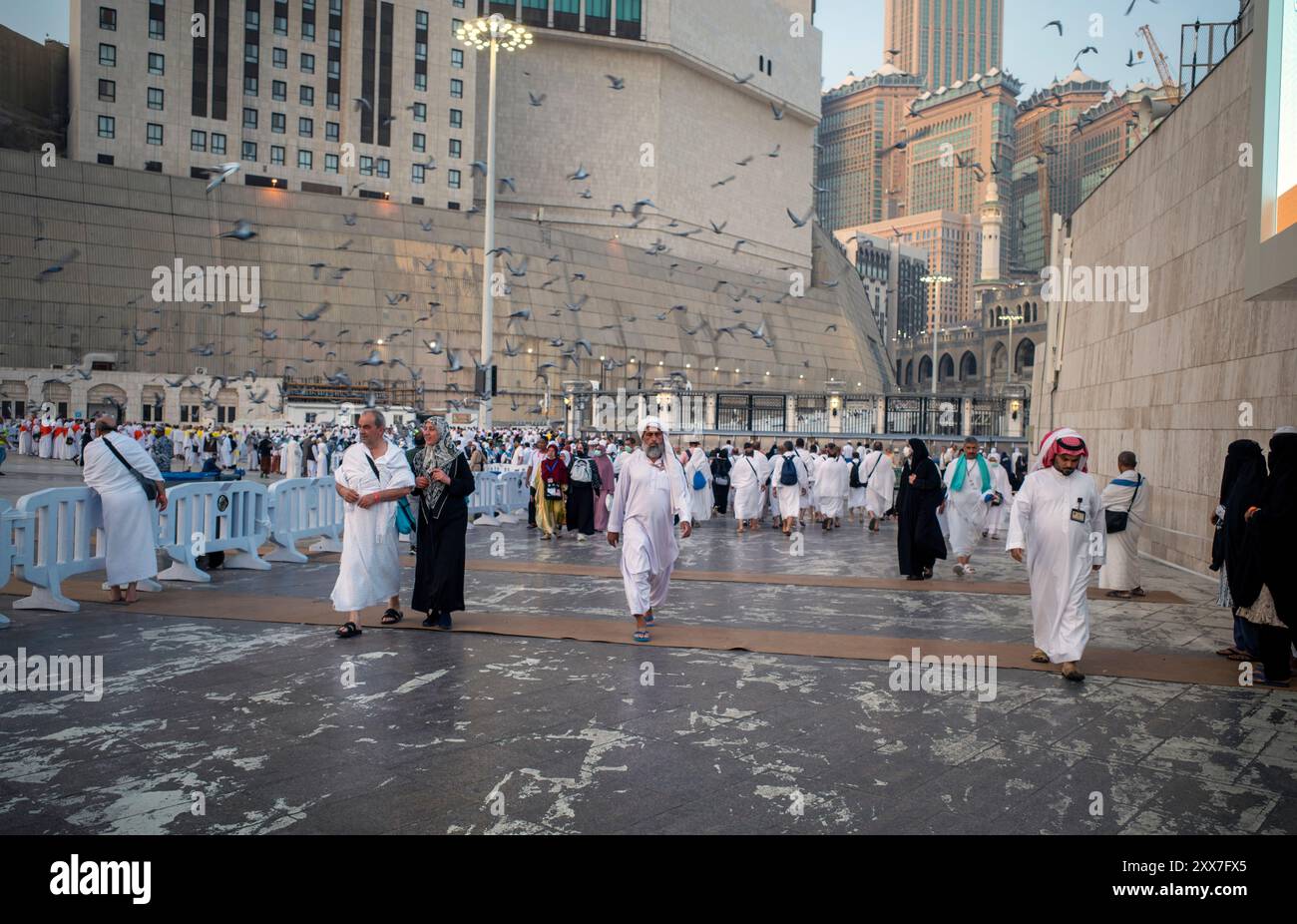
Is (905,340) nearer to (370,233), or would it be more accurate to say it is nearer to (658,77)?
(658,77)

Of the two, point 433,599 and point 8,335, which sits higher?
point 8,335

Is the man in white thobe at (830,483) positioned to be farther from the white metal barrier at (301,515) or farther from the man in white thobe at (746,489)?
the white metal barrier at (301,515)

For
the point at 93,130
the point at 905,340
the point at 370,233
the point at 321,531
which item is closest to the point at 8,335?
the point at 93,130

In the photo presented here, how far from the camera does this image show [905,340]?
119 metres

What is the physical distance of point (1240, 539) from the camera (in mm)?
6598

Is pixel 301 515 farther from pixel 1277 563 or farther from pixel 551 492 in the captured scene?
pixel 1277 563

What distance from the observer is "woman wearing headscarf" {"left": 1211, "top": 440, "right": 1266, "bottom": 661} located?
6410 millimetres

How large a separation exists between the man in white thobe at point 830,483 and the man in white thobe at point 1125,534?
8111 millimetres

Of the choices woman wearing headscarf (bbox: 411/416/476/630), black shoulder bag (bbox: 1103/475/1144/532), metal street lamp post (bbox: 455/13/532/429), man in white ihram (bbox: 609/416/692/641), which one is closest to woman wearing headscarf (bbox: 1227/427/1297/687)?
black shoulder bag (bbox: 1103/475/1144/532)

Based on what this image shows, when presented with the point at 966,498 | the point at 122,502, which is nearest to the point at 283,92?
the point at 122,502

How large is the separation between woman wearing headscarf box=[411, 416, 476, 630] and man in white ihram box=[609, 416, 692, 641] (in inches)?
49.7

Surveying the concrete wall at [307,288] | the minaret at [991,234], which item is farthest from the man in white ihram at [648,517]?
the minaret at [991,234]

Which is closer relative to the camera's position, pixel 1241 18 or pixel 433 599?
pixel 433 599
